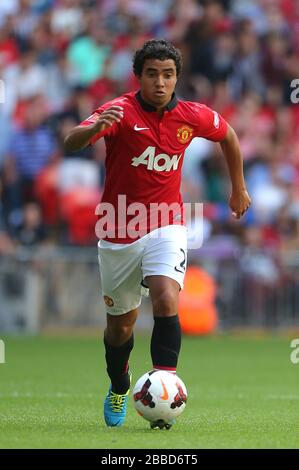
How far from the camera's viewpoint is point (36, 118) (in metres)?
18.5

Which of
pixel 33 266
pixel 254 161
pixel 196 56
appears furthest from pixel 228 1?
pixel 33 266

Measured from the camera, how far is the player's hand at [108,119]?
24.7 ft

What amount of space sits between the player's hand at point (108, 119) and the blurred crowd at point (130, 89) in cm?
994

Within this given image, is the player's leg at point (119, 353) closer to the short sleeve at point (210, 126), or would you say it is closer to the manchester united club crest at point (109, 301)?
the manchester united club crest at point (109, 301)

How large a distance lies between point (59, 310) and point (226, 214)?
2.99 metres

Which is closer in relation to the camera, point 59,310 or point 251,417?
point 251,417

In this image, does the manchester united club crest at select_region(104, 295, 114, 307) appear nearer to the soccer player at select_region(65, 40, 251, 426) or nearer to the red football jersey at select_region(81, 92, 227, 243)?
the soccer player at select_region(65, 40, 251, 426)

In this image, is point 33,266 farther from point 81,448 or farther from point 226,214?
point 81,448

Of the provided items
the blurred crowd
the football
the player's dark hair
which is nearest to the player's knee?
the football

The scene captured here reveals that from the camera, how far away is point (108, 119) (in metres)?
7.53

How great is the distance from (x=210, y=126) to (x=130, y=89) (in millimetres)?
11512

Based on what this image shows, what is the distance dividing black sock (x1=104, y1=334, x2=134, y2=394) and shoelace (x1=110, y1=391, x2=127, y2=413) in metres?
0.04

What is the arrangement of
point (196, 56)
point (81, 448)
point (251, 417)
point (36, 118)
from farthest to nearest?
point (196, 56) → point (36, 118) → point (251, 417) → point (81, 448)

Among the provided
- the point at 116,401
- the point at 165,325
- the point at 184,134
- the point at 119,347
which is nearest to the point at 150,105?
the point at 184,134
